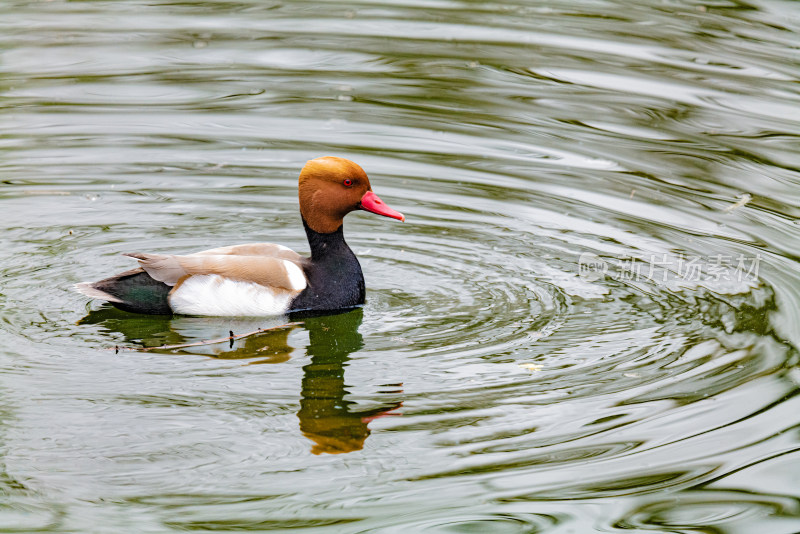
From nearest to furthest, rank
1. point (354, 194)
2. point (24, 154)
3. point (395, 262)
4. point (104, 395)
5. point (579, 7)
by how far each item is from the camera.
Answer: point (104, 395) → point (354, 194) → point (395, 262) → point (24, 154) → point (579, 7)

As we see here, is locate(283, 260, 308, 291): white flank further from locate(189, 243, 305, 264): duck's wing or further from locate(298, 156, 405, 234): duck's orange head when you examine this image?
locate(298, 156, 405, 234): duck's orange head

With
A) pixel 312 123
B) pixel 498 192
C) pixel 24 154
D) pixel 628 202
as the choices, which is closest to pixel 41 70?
pixel 24 154

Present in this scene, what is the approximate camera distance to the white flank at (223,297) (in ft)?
23.9

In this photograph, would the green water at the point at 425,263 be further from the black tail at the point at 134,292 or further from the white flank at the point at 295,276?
the white flank at the point at 295,276

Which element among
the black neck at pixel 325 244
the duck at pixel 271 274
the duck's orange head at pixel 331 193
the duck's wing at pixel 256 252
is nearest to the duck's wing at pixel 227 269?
the duck at pixel 271 274

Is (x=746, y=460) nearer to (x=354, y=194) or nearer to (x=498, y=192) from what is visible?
(x=354, y=194)

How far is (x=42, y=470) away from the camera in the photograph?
17.0 ft

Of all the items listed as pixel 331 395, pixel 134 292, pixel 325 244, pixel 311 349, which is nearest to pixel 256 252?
pixel 325 244

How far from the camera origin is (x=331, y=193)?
24.7ft

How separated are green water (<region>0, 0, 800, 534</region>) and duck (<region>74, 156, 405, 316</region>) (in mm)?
145

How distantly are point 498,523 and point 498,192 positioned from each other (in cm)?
479

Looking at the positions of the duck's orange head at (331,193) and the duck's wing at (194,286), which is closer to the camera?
the duck's wing at (194,286)

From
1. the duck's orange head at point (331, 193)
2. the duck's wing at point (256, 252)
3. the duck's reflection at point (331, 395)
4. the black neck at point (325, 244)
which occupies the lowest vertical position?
the duck's reflection at point (331, 395)

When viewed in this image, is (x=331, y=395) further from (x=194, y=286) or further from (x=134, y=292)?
(x=134, y=292)
